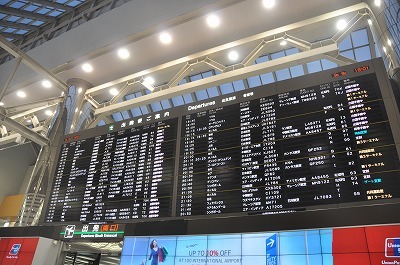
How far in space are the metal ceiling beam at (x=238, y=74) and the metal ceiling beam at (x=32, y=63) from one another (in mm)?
2251

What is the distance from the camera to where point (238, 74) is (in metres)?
8.62

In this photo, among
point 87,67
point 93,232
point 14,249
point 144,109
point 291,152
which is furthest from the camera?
point 144,109

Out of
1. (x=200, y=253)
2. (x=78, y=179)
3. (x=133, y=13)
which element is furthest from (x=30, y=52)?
(x=200, y=253)

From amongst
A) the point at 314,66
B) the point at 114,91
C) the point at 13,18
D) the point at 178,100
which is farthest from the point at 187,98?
the point at 13,18

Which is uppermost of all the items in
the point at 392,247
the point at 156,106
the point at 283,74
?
the point at 156,106

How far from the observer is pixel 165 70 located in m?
10.2

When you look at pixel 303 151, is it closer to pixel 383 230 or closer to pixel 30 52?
pixel 383 230

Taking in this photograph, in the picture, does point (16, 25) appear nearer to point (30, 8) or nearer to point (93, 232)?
point (30, 8)

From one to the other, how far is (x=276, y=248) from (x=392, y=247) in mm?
1474

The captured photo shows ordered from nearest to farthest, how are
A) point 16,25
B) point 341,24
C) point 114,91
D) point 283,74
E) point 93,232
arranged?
point 93,232
point 341,24
point 114,91
point 16,25
point 283,74

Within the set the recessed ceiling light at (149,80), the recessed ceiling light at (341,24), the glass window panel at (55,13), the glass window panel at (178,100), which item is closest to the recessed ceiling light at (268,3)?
the recessed ceiling light at (341,24)

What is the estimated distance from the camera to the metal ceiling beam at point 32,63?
33.0ft

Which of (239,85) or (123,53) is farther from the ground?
(239,85)

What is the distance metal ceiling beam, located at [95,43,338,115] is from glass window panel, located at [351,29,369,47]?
642cm
